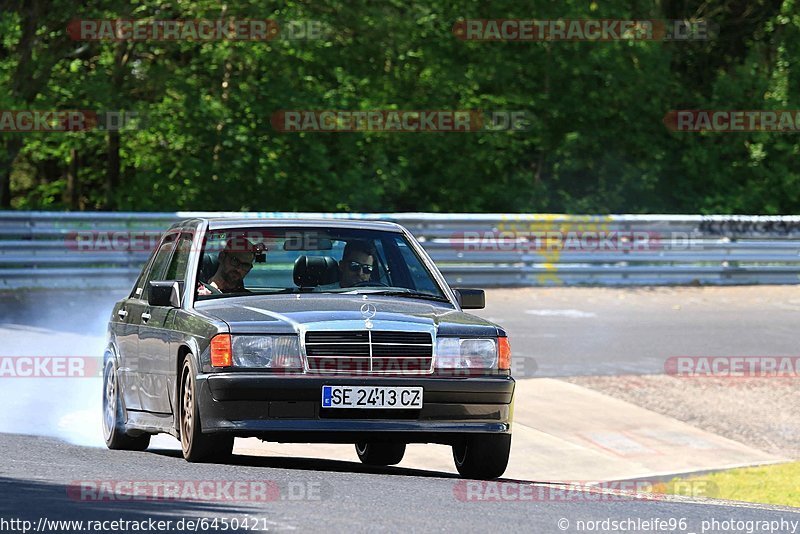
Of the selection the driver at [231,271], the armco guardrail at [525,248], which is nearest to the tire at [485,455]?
the driver at [231,271]

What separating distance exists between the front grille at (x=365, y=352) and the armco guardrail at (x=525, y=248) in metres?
13.4

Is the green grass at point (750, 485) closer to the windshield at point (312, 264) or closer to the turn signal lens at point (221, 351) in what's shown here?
the windshield at point (312, 264)

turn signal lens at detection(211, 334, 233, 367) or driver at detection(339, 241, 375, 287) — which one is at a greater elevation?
driver at detection(339, 241, 375, 287)

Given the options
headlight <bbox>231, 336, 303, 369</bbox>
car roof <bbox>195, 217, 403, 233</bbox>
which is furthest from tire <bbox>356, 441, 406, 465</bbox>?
headlight <bbox>231, 336, 303, 369</bbox>

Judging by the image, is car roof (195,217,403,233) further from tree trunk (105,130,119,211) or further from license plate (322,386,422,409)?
tree trunk (105,130,119,211)

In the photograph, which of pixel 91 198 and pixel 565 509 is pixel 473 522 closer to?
pixel 565 509

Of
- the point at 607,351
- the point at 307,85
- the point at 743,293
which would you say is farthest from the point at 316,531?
the point at 307,85

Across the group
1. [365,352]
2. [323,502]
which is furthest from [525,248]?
[323,502]

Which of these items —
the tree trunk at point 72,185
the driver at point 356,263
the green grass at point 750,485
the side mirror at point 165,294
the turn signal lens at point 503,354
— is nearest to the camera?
the turn signal lens at point 503,354

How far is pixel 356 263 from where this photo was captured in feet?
31.2

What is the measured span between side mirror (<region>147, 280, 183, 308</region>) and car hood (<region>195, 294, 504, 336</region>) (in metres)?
0.23

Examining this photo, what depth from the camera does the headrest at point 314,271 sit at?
9.32m

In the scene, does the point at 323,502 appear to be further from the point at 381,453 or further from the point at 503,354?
the point at 381,453

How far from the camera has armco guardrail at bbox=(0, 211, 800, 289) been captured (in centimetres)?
2192
